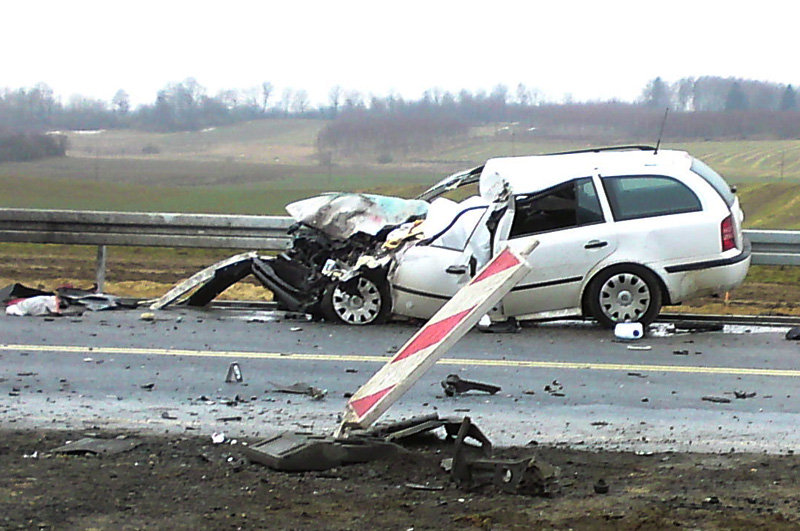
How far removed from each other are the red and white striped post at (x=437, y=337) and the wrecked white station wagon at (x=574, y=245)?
15.9 feet

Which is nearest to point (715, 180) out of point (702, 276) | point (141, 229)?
point (702, 276)

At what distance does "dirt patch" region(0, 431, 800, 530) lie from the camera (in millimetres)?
4438

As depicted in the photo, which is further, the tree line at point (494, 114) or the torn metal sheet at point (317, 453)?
the tree line at point (494, 114)

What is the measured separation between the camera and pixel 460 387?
7918 millimetres

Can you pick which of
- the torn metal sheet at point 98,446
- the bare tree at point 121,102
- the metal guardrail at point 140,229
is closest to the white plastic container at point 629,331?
the metal guardrail at point 140,229

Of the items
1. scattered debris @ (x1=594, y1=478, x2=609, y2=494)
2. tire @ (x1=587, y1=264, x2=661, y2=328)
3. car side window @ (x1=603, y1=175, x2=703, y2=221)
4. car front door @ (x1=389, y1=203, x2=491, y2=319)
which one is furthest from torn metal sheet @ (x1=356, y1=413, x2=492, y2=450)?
car side window @ (x1=603, y1=175, x2=703, y2=221)

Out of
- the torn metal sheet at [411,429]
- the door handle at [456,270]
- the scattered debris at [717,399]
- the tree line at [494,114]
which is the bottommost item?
the scattered debris at [717,399]

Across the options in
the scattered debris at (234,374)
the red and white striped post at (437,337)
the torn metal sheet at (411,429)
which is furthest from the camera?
→ the scattered debris at (234,374)

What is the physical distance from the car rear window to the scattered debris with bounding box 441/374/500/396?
13.3 ft

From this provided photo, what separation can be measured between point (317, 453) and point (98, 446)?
4.18 ft

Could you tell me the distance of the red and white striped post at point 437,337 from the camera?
17.5 ft

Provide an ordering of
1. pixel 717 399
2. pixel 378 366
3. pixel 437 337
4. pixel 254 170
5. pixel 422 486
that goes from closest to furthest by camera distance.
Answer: pixel 422 486, pixel 437 337, pixel 717 399, pixel 378 366, pixel 254 170

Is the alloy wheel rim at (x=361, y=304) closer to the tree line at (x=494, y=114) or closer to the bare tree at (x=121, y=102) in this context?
the tree line at (x=494, y=114)

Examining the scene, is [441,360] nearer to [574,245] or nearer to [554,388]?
[554,388]
